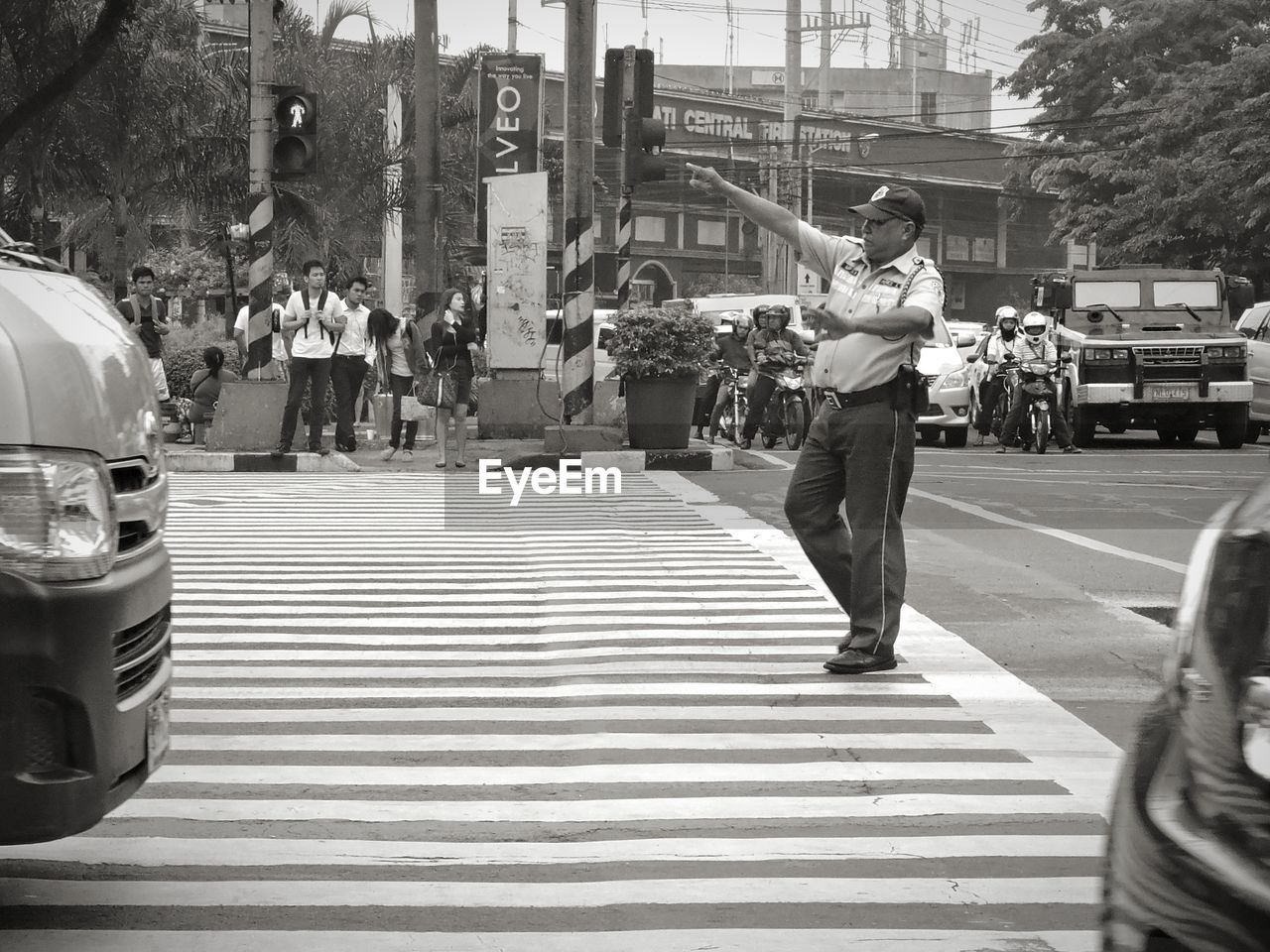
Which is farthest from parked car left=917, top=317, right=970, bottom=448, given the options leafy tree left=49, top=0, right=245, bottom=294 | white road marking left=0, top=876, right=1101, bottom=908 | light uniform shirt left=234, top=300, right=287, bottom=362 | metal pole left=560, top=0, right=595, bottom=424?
white road marking left=0, top=876, right=1101, bottom=908

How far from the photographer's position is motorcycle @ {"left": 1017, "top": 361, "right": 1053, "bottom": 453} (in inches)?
846

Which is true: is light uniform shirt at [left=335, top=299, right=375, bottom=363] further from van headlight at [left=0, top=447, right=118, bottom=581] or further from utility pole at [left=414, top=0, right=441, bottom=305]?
van headlight at [left=0, top=447, right=118, bottom=581]

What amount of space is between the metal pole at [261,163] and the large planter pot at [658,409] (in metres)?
3.67

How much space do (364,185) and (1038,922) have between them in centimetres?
3119

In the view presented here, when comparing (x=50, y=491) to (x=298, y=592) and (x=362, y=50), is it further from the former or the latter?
(x=362, y=50)

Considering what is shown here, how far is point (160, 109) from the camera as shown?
70.1 feet

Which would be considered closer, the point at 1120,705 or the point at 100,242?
the point at 1120,705

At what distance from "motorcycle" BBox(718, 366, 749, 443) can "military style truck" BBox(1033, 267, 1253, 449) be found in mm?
3953

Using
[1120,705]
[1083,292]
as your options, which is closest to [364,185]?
[1083,292]

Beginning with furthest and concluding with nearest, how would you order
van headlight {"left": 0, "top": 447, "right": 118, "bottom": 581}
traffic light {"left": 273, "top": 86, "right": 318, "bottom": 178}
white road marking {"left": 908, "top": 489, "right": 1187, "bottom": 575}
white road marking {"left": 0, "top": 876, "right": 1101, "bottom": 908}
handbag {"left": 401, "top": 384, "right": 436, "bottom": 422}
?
handbag {"left": 401, "top": 384, "right": 436, "bottom": 422}, traffic light {"left": 273, "top": 86, "right": 318, "bottom": 178}, white road marking {"left": 908, "top": 489, "right": 1187, "bottom": 575}, white road marking {"left": 0, "top": 876, "right": 1101, "bottom": 908}, van headlight {"left": 0, "top": 447, "right": 118, "bottom": 581}

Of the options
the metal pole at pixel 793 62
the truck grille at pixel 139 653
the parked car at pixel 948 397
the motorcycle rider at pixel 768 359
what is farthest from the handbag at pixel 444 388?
the metal pole at pixel 793 62

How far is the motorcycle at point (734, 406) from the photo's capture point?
22.9 m

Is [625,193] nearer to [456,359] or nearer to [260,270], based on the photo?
[456,359]

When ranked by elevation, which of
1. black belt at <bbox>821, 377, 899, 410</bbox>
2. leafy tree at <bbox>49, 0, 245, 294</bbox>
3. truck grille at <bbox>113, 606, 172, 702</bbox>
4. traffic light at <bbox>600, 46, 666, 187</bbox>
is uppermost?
leafy tree at <bbox>49, 0, 245, 294</bbox>
